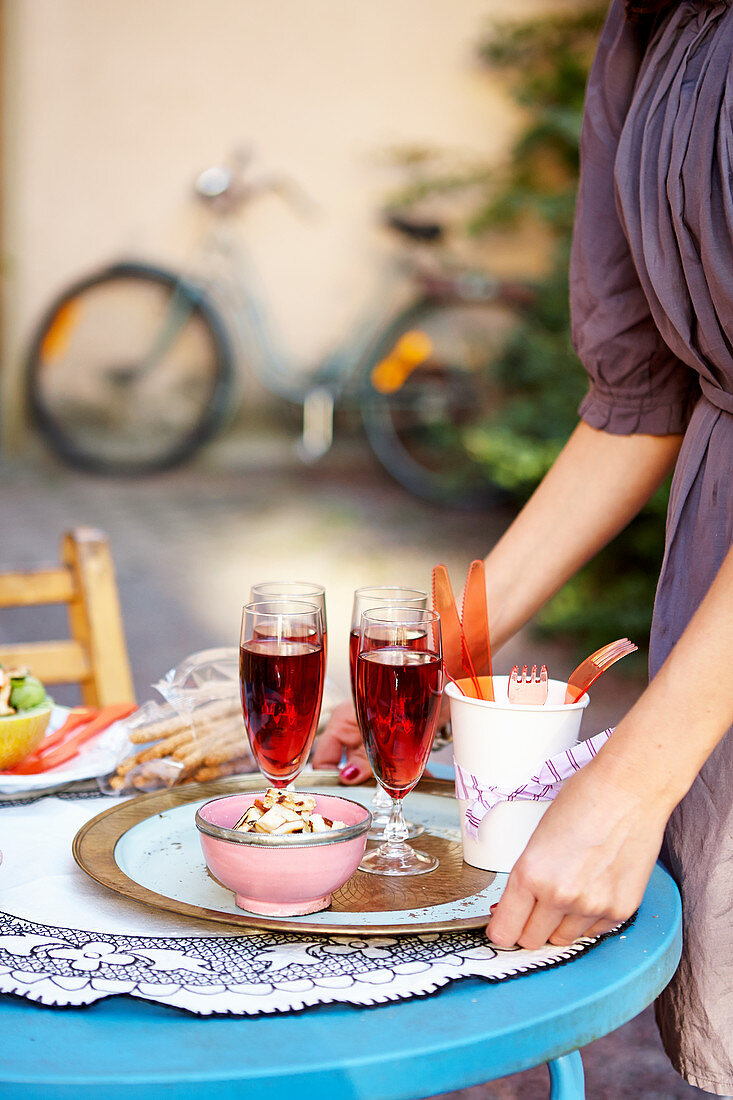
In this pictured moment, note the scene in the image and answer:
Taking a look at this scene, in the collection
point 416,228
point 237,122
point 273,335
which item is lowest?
point 273,335

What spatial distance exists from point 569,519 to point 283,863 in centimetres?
53

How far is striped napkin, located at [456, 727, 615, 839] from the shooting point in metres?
0.84

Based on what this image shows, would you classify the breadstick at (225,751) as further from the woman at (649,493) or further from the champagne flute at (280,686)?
the champagne flute at (280,686)

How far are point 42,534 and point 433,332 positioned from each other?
2031 mm

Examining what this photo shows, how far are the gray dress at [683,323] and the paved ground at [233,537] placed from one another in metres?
2.31

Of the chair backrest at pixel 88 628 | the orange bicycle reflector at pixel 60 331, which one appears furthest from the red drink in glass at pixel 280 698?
the orange bicycle reflector at pixel 60 331

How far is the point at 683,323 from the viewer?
1.01 m

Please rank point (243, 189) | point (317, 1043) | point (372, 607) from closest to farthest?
point (317, 1043) < point (372, 607) < point (243, 189)

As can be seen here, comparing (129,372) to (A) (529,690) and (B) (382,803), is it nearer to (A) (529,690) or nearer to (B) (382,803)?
(B) (382,803)

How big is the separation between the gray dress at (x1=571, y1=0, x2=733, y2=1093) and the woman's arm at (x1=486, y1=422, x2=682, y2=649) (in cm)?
3

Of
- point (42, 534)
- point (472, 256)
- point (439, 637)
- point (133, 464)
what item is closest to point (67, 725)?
point (439, 637)

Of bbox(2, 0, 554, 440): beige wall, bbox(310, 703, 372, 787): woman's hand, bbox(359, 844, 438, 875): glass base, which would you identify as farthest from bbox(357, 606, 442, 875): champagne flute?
bbox(2, 0, 554, 440): beige wall

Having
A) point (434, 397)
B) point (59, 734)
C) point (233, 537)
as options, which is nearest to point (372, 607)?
point (59, 734)

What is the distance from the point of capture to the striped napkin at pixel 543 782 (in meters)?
0.84
